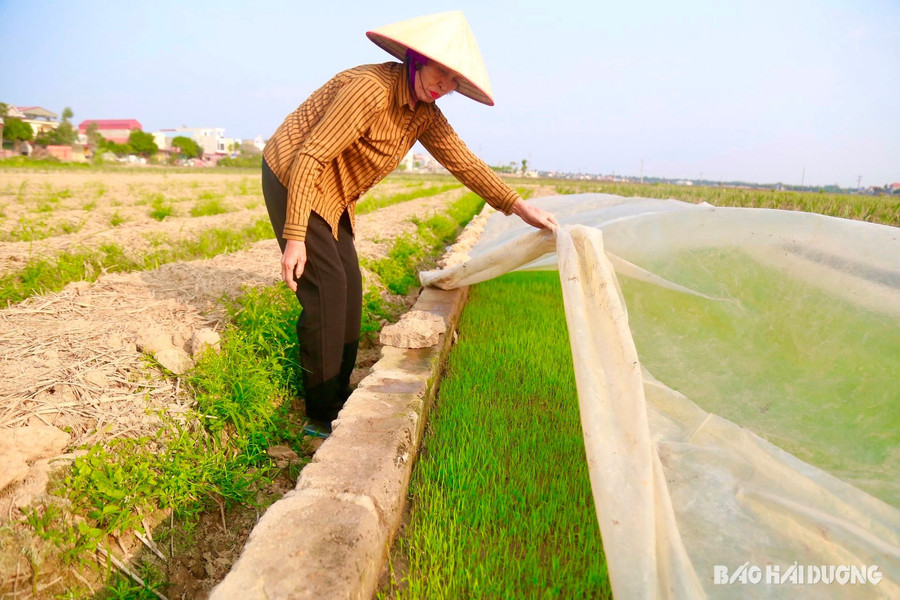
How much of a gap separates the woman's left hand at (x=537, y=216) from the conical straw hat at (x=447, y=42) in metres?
0.42

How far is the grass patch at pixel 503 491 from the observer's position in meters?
1.30

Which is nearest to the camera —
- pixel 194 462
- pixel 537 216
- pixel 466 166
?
pixel 194 462

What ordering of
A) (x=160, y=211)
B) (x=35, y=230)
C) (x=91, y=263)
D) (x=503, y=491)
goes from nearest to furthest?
(x=503, y=491)
(x=91, y=263)
(x=35, y=230)
(x=160, y=211)

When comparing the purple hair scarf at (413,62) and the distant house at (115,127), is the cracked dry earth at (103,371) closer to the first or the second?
the purple hair scarf at (413,62)

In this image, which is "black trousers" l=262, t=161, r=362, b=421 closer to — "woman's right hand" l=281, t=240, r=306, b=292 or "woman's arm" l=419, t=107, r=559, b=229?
"woman's right hand" l=281, t=240, r=306, b=292

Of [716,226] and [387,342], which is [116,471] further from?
[716,226]

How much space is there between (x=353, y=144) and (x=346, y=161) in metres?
0.08

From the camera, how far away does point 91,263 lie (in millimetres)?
3676

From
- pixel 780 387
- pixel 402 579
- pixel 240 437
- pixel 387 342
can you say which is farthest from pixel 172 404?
pixel 780 387

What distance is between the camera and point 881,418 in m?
1.58

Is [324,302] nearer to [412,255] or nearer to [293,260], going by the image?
[293,260]

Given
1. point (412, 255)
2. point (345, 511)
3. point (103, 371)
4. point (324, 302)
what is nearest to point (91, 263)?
point (103, 371)

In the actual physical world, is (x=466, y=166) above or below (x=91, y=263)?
above

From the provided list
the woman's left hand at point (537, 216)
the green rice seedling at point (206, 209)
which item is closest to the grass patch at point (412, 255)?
the woman's left hand at point (537, 216)
